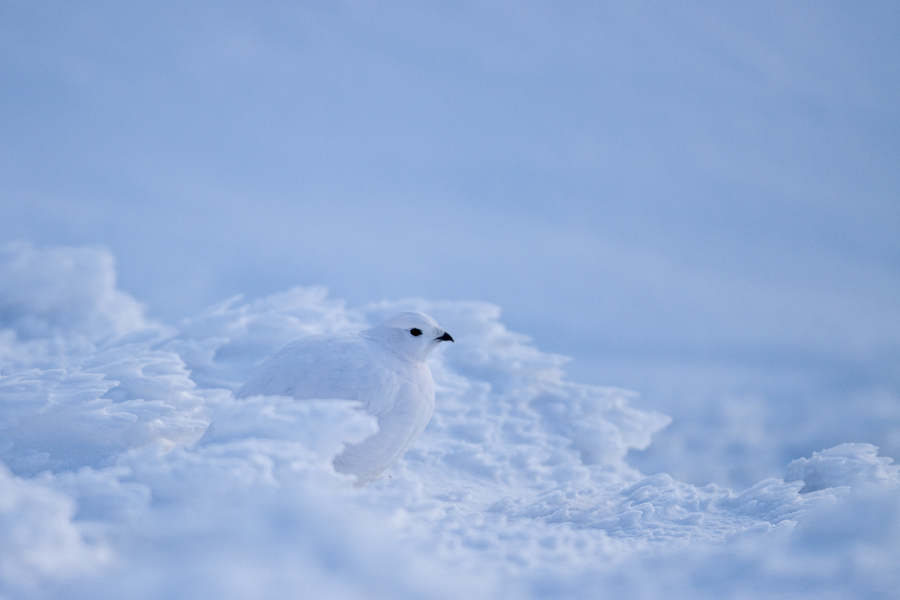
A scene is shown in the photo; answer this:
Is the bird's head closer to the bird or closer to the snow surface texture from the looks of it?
the bird

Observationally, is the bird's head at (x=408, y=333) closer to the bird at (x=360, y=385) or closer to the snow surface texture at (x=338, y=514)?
the bird at (x=360, y=385)

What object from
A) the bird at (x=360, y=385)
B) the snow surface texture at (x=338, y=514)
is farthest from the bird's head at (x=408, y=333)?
the snow surface texture at (x=338, y=514)

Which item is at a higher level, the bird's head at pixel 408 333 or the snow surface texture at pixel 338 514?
the bird's head at pixel 408 333

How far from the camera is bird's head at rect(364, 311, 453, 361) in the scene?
4223 millimetres

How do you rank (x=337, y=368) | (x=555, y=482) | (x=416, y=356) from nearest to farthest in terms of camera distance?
(x=337, y=368)
(x=416, y=356)
(x=555, y=482)

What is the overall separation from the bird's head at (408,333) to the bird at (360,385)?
4.4 inches

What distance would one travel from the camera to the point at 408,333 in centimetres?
428

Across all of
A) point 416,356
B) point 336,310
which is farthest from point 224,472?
point 336,310

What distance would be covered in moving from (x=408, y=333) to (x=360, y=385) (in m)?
0.81

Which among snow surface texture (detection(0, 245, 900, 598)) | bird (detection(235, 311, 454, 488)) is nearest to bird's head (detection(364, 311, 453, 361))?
bird (detection(235, 311, 454, 488))

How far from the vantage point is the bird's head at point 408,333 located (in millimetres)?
4223

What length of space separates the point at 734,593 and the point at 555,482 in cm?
329

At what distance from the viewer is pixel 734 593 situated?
2.05 metres

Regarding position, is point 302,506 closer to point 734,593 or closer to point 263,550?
point 263,550
